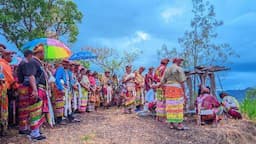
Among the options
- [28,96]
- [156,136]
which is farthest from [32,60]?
[156,136]

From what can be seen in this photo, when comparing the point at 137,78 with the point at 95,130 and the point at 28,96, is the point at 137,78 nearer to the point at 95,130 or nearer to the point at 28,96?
the point at 95,130

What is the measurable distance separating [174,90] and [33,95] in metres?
3.65

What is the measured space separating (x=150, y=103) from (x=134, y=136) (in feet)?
11.0

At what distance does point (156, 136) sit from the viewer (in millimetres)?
9031

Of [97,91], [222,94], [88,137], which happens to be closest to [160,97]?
[222,94]

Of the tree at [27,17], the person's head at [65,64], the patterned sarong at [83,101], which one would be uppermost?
the tree at [27,17]

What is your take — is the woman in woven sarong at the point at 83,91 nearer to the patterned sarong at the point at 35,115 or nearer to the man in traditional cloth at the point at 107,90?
the man in traditional cloth at the point at 107,90

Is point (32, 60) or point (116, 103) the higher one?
point (32, 60)

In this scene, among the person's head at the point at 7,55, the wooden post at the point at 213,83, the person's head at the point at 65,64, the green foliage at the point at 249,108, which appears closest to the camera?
the person's head at the point at 7,55

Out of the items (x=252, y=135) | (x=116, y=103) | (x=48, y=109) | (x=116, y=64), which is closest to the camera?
(x=48, y=109)

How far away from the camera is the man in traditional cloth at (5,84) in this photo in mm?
7832

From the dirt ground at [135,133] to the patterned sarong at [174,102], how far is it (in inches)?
12.9

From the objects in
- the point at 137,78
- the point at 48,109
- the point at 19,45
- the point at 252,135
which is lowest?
the point at 252,135

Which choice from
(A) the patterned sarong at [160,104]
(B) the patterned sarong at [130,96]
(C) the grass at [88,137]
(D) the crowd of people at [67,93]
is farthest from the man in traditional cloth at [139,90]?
(C) the grass at [88,137]
